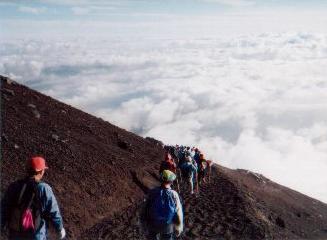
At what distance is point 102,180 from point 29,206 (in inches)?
504

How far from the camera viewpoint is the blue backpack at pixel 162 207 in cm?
838

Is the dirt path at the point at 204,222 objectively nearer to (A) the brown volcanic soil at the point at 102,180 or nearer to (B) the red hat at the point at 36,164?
(A) the brown volcanic soil at the point at 102,180

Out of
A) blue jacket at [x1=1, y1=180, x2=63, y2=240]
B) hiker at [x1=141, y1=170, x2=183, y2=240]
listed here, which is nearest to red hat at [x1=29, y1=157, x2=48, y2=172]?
blue jacket at [x1=1, y1=180, x2=63, y2=240]

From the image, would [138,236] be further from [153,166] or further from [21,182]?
[153,166]

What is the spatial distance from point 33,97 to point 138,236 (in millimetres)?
17683

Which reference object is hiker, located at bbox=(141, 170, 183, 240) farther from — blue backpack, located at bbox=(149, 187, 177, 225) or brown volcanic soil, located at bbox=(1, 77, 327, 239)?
brown volcanic soil, located at bbox=(1, 77, 327, 239)

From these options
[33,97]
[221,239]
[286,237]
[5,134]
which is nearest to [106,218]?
[221,239]

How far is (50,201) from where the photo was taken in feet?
23.6

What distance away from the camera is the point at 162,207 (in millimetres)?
8375

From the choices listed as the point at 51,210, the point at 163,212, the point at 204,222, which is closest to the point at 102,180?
the point at 204,222

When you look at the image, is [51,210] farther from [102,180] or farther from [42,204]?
[102,180]

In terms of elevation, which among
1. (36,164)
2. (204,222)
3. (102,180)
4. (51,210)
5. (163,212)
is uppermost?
(36,164)

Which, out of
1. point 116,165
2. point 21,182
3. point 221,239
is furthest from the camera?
point 116,165

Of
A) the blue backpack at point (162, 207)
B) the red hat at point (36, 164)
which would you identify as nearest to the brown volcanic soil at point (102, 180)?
the blue backpack at point (162, 207)
